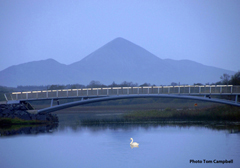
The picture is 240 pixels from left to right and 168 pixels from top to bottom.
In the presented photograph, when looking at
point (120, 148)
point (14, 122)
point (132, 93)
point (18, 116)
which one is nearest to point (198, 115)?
point (132, 93)

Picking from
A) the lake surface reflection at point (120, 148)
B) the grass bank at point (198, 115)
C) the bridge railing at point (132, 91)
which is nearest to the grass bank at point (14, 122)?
the bridge railing at point (132, 91)

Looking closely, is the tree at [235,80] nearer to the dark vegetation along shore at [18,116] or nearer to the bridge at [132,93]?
the bridge at [132,93]

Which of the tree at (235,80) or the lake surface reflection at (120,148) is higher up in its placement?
the tree at (235,80)

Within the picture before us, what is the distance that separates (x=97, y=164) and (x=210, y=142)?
10465 millimetres

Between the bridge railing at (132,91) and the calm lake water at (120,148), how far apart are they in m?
8.03

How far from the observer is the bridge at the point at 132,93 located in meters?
43.6

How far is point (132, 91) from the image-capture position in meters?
45.1

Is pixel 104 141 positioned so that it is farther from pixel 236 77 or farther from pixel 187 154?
pixel 236 77

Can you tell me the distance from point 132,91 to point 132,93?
0.26 metres

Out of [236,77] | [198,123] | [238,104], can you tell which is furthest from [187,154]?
[236,77]

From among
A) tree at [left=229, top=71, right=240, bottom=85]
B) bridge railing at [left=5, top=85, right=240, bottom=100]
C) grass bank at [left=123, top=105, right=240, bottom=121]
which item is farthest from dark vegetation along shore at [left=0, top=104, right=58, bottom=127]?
tree at [left=229, top=71, right=240, bottom=85]

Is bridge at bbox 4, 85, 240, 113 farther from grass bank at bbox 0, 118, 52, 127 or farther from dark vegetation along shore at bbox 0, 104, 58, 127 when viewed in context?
grass bank at bbox 0, 118, 52, 127

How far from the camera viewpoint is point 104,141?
2961 cm

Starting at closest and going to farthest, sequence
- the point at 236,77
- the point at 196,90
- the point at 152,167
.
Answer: the point at 152,167 → the point at 196,90 → the point at 236,77
